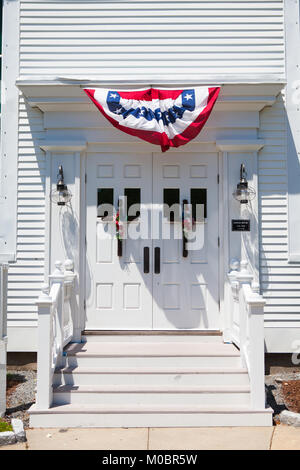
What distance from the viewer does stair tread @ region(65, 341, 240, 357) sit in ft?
17.8

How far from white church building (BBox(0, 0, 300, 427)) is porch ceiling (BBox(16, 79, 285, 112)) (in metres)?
0.02

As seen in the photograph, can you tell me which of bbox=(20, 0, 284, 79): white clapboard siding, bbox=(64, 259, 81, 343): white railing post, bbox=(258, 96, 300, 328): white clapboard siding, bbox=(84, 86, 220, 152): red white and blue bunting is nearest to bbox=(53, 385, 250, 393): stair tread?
bbox=(64, 259, 81, 343): white railing post

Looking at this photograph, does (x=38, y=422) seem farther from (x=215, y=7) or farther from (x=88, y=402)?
(x=215, y=7)

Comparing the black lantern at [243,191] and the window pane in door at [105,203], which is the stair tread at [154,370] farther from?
the black lantern at [243,191]

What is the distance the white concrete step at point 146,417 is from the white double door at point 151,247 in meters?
1.55

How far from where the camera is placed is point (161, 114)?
584cm

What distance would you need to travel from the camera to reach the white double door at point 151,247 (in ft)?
20.5

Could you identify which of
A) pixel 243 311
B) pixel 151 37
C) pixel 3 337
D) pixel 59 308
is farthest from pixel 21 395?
pixel 151 37

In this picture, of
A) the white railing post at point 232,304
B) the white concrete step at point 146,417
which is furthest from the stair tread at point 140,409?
the white railing post at point 232,304

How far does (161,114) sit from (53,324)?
111 inches

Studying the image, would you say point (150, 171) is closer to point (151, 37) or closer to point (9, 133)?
point (151, 37)

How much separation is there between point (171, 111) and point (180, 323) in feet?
8.92

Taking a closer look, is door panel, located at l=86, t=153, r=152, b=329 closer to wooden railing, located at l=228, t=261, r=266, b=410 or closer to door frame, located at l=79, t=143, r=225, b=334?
door frame, located at l=79, t=143, r=225, b=334
